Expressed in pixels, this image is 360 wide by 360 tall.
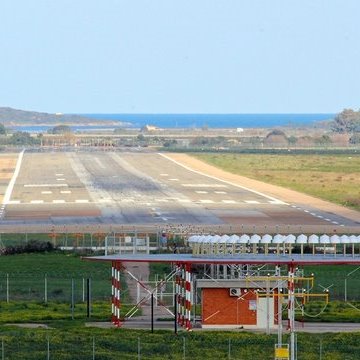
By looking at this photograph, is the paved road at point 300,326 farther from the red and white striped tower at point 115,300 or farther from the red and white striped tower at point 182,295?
the red and white striped tower at point 182,295

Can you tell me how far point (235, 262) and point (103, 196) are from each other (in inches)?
2435

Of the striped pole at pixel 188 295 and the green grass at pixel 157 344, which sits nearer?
the green grass at pixel 157 344

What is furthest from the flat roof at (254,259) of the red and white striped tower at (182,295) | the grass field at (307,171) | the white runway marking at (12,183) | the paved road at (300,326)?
the white runway marking at (12,183)

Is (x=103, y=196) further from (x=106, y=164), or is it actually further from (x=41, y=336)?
(x=41, y=336)

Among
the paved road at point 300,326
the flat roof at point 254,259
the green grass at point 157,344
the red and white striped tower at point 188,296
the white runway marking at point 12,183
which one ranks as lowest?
the white runway marking at point 12,183

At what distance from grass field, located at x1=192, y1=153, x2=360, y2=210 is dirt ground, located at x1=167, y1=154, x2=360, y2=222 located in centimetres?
120

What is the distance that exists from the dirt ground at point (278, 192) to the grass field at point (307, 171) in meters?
1.20

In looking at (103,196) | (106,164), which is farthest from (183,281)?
Answer: (106,164)

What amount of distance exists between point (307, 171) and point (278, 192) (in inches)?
1168

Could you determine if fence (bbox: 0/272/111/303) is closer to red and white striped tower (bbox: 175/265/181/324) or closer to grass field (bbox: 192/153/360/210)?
red and white striped tower (bbox: 175/265/181/324)

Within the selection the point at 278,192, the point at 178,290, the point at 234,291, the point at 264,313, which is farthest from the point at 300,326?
the point at 278,192

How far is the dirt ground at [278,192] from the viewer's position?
319ft

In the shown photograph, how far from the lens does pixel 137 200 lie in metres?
105

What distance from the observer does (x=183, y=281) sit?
48500mm
